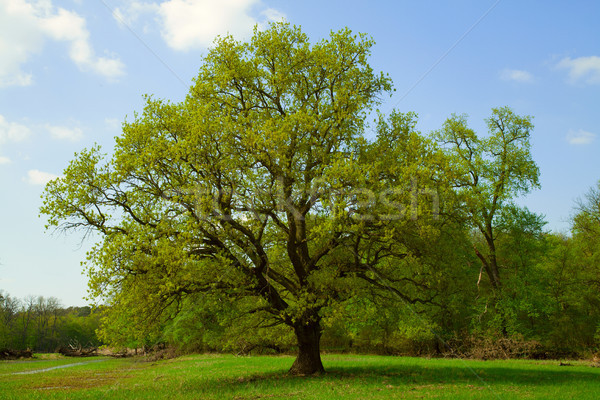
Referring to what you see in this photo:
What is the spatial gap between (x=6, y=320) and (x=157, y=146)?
63.1 m

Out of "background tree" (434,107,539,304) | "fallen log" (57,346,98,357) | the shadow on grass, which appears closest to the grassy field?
the shadow on grass

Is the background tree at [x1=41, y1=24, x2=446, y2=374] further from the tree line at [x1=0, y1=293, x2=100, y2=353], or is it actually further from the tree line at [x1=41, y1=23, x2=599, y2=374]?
the tree line at [x1=0, y1=293, x2=100, y2=353]

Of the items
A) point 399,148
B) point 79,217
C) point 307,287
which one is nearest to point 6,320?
point 79,217

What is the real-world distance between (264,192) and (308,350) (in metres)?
7.25

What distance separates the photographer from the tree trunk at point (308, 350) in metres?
17.6

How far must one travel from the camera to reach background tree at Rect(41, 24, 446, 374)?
14.3 m

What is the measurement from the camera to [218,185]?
15.6 m

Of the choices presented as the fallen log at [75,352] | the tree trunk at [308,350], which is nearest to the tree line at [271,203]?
the tree trunk at [308,350]

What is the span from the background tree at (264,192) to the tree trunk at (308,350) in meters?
0.05

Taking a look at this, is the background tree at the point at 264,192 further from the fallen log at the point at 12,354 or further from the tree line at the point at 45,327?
the tree line at the point at 45,327

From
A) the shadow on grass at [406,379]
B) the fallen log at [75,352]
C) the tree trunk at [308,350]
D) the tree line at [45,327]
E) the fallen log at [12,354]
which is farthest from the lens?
the tree line at [45,327]

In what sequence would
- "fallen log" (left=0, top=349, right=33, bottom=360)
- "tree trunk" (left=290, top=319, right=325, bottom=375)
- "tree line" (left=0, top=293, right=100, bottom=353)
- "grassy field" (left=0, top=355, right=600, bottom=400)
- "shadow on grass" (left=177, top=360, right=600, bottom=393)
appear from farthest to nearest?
"tree line" (left=0, top=293, right=100, bottom=353) < "fallen log" (left=0, top=349, right=33, bottom=360) < "tree trunk" (left=290, top=319, right=325, bottom=375) < "shadow on grass" (left=177, top=360, right=600, bottom=393) < "grassy field" (left=0, top=355, right=600, bottom=400)

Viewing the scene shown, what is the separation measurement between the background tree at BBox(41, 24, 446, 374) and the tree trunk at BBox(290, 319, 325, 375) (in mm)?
51

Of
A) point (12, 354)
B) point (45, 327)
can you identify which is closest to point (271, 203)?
point (12, 354)
